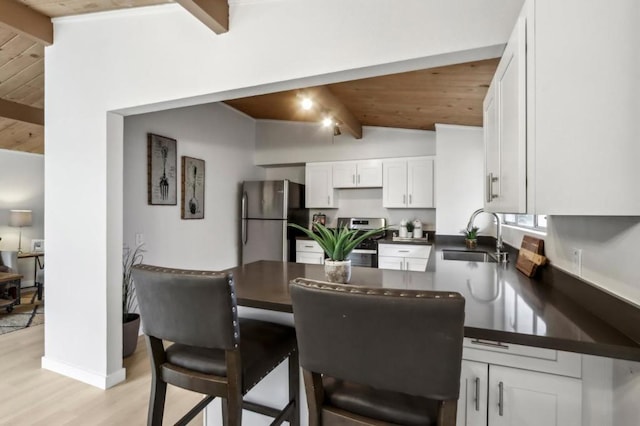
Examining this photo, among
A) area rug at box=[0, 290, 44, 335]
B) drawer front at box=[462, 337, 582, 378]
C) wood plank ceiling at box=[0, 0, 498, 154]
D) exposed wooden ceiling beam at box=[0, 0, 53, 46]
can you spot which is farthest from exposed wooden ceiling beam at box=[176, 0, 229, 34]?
area rug at box=[0, 290, 44, 335]

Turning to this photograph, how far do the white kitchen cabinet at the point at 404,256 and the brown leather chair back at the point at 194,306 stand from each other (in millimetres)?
3225

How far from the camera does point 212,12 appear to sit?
1.89 metres

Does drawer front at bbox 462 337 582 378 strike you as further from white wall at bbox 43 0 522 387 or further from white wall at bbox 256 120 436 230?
white wall at bbox 256 120 436 230

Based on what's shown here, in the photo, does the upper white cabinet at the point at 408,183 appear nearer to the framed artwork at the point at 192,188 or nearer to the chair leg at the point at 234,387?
the framed artwork at the point at 192,188

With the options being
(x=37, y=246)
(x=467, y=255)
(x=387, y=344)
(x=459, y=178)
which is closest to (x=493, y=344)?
(x=387, y=344)

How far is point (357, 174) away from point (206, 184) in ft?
6.70

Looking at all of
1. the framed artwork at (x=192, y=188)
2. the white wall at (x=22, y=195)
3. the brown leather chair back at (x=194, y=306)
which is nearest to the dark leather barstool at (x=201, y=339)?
the brown leather chair back at (x=194, y=306)

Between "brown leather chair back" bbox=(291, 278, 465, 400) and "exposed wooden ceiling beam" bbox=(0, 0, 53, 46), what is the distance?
2.91 metres

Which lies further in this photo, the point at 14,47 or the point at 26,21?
the point at 14,47

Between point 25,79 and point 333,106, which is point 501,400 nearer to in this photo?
point 333,106

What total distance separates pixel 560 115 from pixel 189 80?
203cm

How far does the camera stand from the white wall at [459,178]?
3.81 meters

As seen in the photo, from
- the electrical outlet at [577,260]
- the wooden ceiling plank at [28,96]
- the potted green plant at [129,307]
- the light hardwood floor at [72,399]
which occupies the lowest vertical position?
the light hardwood floor at [72,399]

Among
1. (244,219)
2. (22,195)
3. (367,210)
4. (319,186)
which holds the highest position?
(319,186)
